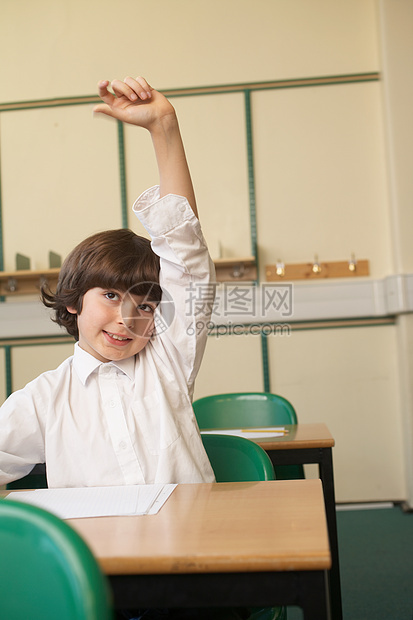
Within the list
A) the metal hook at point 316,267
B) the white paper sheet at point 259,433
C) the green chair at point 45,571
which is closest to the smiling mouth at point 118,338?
the white paper sheet at point 259,433

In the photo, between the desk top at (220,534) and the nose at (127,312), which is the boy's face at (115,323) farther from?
the desk top at (220,534)

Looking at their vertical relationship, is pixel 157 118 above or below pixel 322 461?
above

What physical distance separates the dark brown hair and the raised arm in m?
0.21

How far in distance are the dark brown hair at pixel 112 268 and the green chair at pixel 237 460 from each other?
386mm

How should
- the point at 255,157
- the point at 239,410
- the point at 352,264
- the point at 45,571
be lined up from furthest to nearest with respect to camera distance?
the point at 255,157 → the point at 352,264 → the point at 239,410 → the point at 45,571

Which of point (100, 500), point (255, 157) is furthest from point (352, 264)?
point (100, 500)

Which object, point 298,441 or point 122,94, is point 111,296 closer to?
point 122,94

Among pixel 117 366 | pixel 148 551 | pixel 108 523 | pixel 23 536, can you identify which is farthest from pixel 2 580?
pixel 117 366

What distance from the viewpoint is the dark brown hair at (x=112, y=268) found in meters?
1.50

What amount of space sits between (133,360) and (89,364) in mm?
116

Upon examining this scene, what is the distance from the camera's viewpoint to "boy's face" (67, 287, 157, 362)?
1479 millimetres

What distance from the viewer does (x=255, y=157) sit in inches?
150

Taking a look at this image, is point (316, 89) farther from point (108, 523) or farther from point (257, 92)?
point (108, 523)

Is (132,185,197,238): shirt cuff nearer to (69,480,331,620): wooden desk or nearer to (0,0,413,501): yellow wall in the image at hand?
(69,480,331,620): wooden desk
